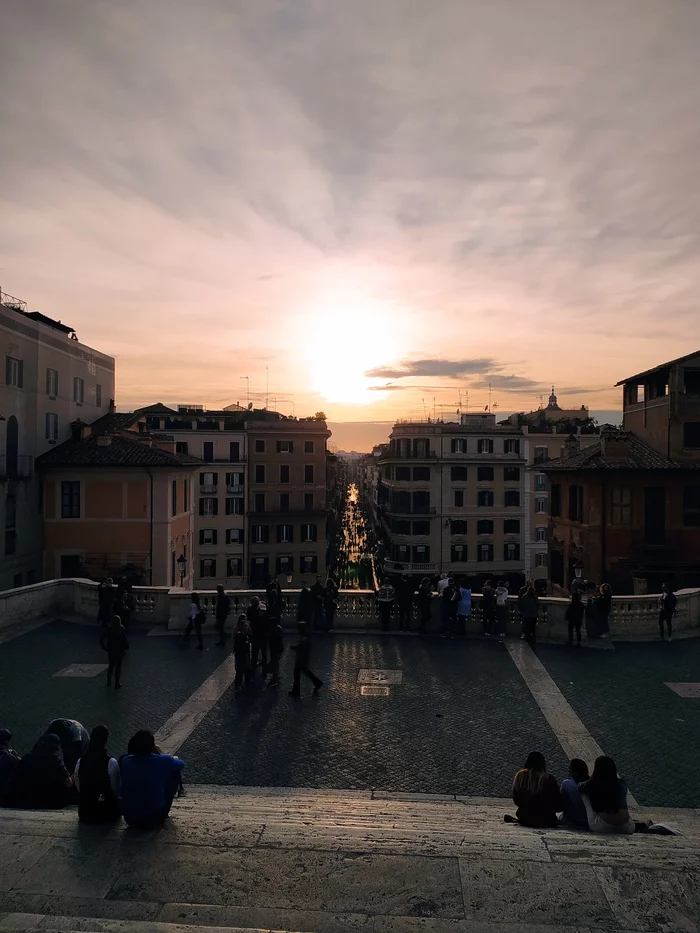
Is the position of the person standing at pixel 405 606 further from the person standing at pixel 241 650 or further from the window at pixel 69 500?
the window at pixel 69 500

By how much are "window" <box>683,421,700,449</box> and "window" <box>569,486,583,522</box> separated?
6.11 meters

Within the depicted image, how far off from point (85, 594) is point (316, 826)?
53.6 ft

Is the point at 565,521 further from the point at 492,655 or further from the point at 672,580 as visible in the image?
the point at 492,655

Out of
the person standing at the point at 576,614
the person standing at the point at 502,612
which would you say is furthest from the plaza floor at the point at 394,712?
the person standing at the point at 502,612

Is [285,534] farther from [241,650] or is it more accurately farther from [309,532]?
[241,650]

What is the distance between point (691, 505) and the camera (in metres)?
32.9

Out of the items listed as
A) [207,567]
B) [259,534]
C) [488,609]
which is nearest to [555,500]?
[488,609]

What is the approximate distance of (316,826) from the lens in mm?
7418

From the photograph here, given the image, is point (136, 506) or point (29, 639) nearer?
point (29, 639)

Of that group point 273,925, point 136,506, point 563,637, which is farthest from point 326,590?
point 136,506

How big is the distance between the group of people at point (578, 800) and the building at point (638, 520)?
2634cm

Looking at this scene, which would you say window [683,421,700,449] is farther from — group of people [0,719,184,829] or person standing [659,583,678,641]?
group of people [0,719,184,829]

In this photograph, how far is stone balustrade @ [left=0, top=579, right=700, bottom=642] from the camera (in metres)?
18.8

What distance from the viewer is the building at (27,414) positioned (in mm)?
32000
